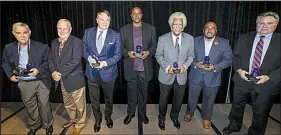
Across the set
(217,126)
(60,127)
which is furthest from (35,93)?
(217,126)

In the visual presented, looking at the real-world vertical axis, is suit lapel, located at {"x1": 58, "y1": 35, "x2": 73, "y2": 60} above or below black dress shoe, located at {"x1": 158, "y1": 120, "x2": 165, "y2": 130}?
above

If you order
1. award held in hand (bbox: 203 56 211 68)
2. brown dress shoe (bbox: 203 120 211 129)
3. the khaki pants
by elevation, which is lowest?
brown dress shoe (bbox: 203 120 211 129)

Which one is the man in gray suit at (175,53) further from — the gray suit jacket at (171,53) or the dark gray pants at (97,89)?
the dark gray pants at (97,89)

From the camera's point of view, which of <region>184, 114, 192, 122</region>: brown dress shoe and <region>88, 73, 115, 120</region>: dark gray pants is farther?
<region>184, 114, 192, 122</region>: brown dress shoe

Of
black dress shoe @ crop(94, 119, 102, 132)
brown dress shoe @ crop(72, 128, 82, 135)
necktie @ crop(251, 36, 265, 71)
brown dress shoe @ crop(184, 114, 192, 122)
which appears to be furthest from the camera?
brown dress shoe @ crop(184, 114, 192, 122)

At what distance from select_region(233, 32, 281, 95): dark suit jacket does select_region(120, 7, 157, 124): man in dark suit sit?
1.24 m

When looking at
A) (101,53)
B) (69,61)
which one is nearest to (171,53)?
(101,53)

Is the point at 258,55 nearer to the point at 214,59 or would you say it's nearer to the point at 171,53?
the point at 214,59

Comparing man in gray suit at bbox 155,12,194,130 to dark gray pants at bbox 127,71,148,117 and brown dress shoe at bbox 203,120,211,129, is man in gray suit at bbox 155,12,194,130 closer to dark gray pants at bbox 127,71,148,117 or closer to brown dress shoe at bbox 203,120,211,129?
dark gray pants at bbox 127,71,148,117

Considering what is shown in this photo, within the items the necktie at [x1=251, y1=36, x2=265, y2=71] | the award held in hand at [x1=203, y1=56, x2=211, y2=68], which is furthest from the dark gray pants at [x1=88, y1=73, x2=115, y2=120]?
the necktie at [x1=251, y1=36, x2=265, y2=71]

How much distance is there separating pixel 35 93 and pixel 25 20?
1.85 m

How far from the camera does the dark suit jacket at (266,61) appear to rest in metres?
2.67

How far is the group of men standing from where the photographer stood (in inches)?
110

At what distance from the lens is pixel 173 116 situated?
3.41 meters
